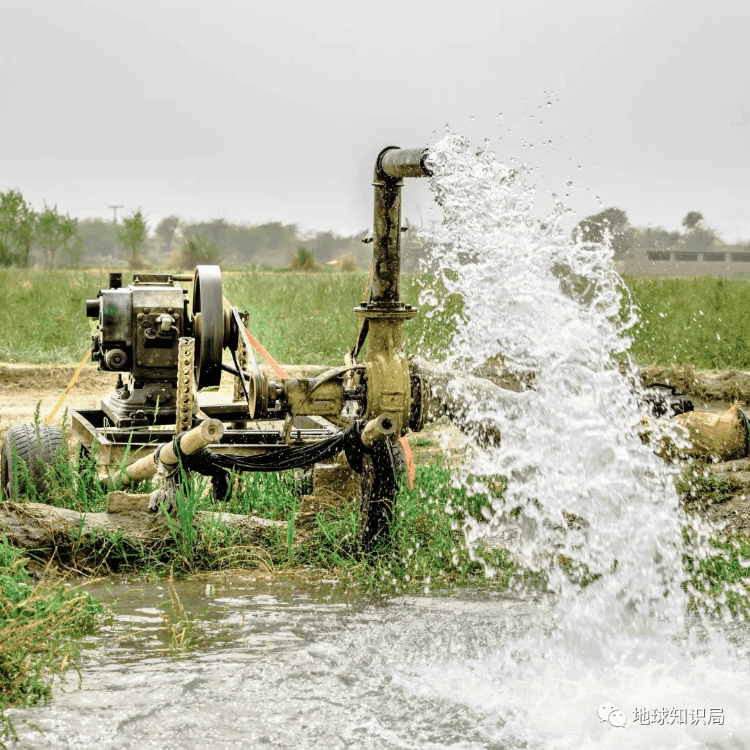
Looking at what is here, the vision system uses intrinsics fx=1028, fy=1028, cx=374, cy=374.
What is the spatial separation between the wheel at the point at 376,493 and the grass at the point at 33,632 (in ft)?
4.19

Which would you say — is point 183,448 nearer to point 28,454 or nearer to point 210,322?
point 210,322

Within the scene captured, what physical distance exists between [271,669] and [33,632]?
2.88 feet

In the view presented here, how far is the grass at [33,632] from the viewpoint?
348 cm

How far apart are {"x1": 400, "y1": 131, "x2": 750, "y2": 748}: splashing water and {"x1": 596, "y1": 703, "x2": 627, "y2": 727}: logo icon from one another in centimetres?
12

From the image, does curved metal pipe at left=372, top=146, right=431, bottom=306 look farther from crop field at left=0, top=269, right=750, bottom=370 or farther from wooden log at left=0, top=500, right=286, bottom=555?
crop field at left=0, top=269, right=750, bottom=370

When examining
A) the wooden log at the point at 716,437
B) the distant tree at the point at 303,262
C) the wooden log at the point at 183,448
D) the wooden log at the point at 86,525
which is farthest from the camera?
the distant tree at the point at 303,262

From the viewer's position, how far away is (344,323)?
14.1 meters

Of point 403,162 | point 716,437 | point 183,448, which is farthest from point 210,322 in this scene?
point 716,437

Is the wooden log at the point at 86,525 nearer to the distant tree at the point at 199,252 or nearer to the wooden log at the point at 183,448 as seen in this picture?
the wooden log at the point at 183,448

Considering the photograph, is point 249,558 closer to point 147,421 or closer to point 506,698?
point 147,421

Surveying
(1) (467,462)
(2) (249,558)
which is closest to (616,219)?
(1) (467,462)

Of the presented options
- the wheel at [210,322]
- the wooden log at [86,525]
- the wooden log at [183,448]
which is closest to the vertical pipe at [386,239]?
the wooden log at [183,448]

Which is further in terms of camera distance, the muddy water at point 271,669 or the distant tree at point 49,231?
the distant tree at point 49,231

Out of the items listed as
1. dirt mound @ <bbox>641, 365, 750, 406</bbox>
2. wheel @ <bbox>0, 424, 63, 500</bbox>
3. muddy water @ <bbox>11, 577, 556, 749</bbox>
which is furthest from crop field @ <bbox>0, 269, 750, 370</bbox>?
muddy water @ <bbox>11, 577, 556, 749</bbox>
